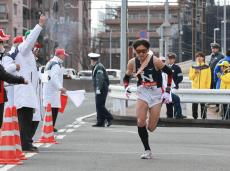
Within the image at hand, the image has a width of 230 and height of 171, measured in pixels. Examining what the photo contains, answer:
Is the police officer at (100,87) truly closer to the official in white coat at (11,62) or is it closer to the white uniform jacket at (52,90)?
the white uniform jacket at (52,90)

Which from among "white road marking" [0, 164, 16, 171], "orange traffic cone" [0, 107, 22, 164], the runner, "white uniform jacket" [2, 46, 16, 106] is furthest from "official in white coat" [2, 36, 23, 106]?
the runner

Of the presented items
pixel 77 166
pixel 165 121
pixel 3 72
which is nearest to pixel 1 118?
pixel 3 72

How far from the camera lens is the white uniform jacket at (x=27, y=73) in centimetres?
1159

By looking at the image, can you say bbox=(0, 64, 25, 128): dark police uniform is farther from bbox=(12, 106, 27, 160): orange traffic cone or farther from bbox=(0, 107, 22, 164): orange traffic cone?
bbox=(12, 106, 27, 160): orange traffic cone

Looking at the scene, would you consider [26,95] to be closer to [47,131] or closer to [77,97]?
[47,131]

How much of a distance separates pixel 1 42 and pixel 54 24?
7844 centimetres

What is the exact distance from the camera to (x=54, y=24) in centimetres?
8869

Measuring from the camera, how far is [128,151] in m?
12.2

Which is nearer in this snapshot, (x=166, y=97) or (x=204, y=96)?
(x=166, y=97)

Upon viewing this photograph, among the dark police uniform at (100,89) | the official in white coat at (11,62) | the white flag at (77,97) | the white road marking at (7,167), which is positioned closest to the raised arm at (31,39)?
the official in white coat at (11,62)

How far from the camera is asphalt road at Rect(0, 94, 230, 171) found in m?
10.0

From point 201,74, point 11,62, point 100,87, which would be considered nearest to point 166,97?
point 11,62

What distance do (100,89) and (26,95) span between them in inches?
292

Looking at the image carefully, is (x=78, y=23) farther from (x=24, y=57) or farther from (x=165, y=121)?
(x=24, y=57)
